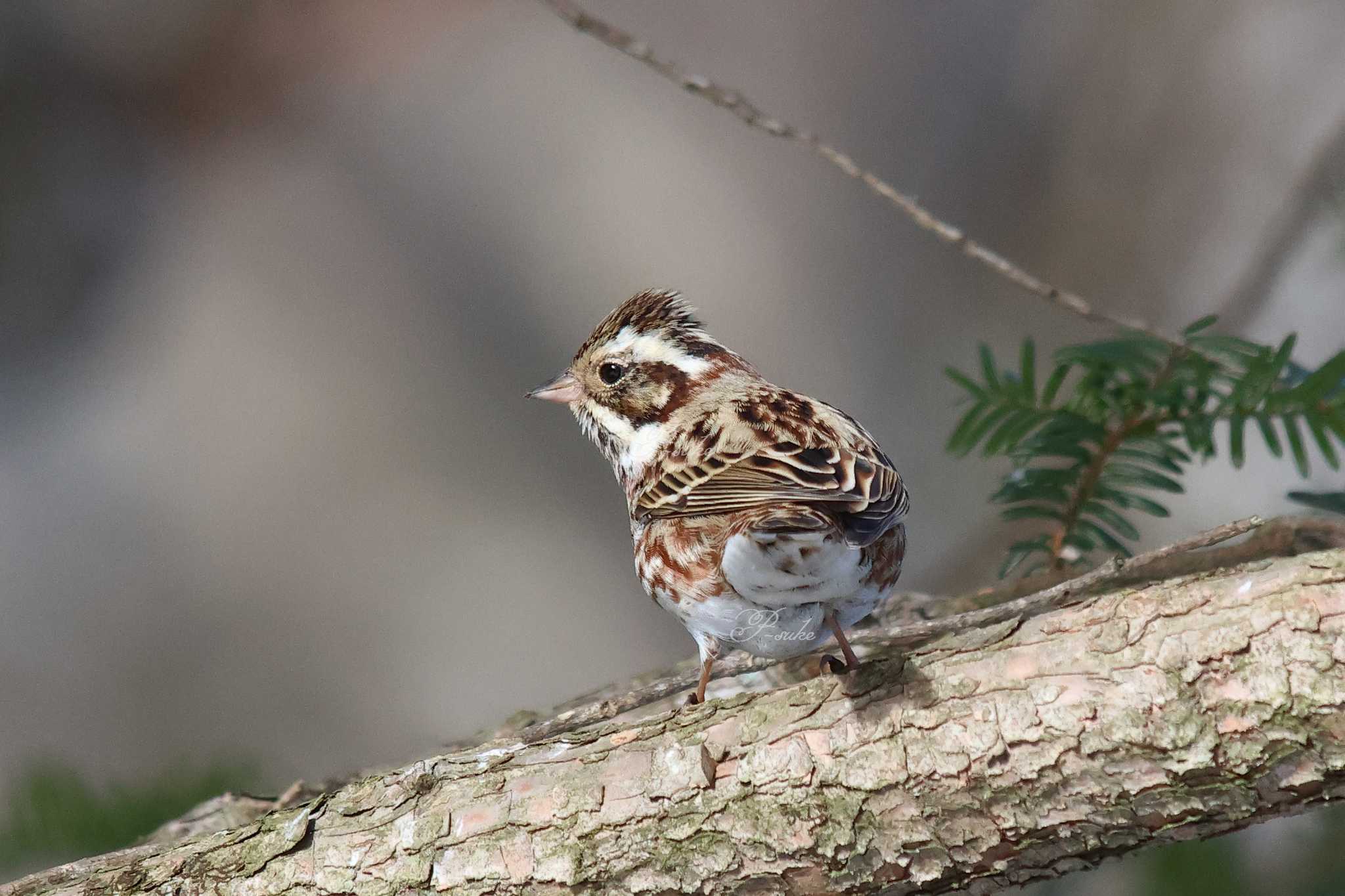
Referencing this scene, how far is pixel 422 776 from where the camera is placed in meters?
1.79

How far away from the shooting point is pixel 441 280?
17.0 feet

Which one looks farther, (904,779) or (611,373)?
(611,373)

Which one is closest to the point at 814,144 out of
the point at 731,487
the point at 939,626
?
the point at 731,487

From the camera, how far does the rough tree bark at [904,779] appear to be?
4.52 ft

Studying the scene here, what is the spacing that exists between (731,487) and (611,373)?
67 cm

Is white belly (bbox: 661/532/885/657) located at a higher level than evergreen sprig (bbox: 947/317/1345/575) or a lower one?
lower

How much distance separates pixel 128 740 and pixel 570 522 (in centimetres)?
203

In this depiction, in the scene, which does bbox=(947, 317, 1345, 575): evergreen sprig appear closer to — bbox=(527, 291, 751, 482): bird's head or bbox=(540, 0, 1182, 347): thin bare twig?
bbox=(540, 0, 1182, 347): thin bare twig

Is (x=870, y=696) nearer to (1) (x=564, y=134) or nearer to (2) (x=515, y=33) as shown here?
(1) (x=564, y=134)

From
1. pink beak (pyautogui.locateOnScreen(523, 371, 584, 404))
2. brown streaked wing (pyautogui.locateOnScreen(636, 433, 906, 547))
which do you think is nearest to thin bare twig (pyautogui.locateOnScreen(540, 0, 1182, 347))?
brown streaked wing (pyautogui.locateOnScreen(636, 433, 906, 547))

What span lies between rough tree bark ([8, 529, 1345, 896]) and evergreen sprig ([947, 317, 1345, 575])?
0.51 m

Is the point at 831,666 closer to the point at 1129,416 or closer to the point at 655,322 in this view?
the point at 1129,416

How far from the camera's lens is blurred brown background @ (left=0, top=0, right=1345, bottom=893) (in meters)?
5.10

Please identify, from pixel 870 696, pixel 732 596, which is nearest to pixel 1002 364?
pixel 732 596
